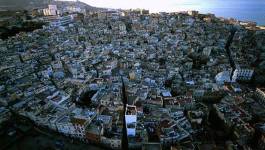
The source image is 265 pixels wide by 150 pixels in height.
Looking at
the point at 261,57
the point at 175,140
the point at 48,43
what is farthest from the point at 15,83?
the point at 261,57

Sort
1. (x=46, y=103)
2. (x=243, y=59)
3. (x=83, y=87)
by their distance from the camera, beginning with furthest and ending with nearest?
(x=243, y=59), (x=83, y=87), (x=46, y=103)

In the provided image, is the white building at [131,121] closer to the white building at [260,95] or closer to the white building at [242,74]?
the white building at [260,95]

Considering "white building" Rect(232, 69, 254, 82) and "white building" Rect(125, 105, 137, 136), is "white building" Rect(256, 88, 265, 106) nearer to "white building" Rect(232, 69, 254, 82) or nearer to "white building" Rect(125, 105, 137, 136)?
"white building" Rect(232, 69, 254, 82)

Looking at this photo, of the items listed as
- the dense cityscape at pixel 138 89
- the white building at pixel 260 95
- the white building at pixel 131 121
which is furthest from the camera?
the white building at pixel 260 95

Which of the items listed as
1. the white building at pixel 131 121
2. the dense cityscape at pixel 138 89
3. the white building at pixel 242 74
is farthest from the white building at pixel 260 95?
the white building at pixel 131 121

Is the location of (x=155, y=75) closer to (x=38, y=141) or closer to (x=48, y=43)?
(x=38, y=141)

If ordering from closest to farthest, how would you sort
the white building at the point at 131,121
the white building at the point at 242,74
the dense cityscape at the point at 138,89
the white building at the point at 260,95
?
the white building at the point at 131,121 → the dense cityscape at the point at 138,89 → the white building at the point at 260,95 → the white building at the point at 242,74

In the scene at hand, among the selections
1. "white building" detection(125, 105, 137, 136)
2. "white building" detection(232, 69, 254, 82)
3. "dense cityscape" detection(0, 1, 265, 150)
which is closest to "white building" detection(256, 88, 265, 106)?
"dense cityscape" detection(0, 1, 265, 150)

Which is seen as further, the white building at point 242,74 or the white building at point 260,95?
the white building at point 242,74

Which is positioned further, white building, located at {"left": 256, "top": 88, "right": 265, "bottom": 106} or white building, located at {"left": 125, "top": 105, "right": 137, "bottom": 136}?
white building, located at {"left": 256, "top": 88, "right": 265, "bottom": 106}
